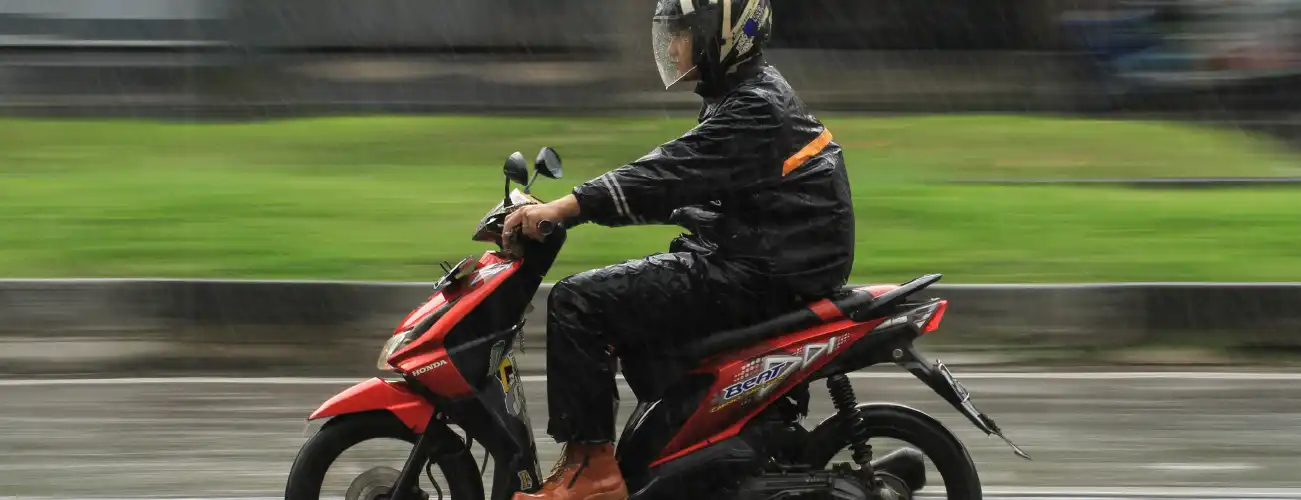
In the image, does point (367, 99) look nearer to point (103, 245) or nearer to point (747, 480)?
point (103, 245)

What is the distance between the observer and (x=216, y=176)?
1093 centimetres

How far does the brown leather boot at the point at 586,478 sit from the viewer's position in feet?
13.6

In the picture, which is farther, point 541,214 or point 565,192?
point 565,192

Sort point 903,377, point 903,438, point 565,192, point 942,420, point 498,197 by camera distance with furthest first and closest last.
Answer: point 498,197 < point 565,192 < point 903,377 < point 942,420 < point 903,438

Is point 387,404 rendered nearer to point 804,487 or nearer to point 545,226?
point 545,226

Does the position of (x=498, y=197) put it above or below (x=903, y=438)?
above

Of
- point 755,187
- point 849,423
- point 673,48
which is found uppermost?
point 673,48

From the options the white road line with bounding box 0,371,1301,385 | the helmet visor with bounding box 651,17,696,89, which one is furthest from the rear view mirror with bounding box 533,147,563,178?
the white road line with bounding box 0,371,1301,385

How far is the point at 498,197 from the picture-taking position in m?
10.3

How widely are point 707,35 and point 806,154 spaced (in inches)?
15.3

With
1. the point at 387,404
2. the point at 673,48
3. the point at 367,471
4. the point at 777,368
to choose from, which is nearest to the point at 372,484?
the point at 367,471

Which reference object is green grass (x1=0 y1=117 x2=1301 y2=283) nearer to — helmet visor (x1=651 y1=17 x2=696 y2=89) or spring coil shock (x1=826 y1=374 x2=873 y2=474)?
spring coil shock (x1=826 y1=374 x2=873 y2=474)

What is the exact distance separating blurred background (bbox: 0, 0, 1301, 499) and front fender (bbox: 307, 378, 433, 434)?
0.24m

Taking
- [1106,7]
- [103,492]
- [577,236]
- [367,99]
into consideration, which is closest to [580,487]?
[103,492]
